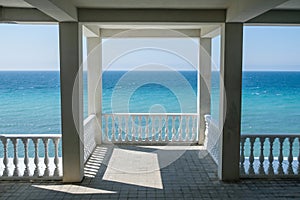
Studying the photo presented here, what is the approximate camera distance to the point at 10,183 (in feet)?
15.6

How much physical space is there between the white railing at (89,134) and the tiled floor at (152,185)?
0.22 metres

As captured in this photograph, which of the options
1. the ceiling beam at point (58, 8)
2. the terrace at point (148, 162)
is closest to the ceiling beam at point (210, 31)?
the terrace at point (148, 162)

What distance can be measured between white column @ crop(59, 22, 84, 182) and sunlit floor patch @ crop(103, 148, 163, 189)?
0.56m

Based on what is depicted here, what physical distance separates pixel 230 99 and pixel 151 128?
111 inches

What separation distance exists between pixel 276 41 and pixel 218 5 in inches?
971

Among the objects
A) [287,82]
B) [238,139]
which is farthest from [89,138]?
[287,82]

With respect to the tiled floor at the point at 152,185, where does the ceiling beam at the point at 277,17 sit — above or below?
above

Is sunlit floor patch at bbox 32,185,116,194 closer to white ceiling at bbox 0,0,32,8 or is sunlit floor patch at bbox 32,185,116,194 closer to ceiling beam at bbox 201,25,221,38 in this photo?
white ceiling at bbox 0,0,32,8

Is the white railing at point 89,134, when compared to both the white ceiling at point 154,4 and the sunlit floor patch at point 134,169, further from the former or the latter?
the white ceiling at point 154,4

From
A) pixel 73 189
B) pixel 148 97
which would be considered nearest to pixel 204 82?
pixel 73 189

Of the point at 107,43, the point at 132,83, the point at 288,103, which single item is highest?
the point at 107,43

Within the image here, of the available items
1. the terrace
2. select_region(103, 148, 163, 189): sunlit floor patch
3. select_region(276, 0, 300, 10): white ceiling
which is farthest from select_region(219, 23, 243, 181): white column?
select_region(103, 148, 163, 189): sunlit floor patch

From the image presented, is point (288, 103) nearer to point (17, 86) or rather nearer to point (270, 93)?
point (270, 93)

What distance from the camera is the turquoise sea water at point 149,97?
41.9 ft
